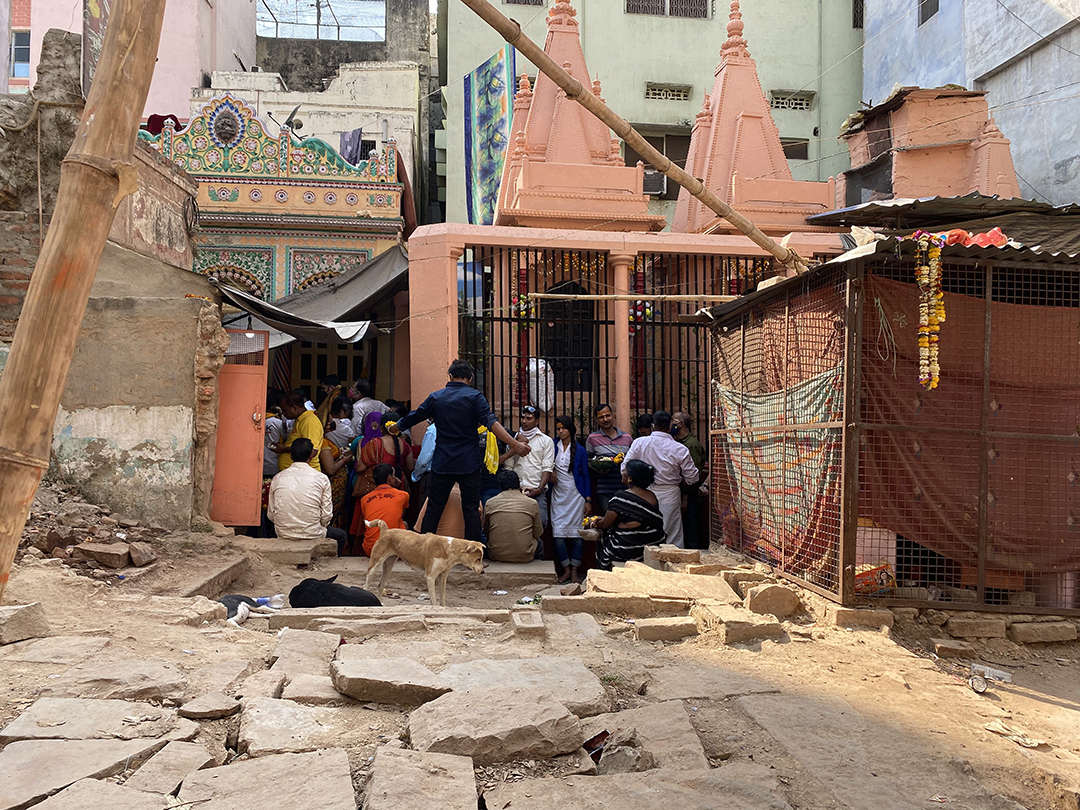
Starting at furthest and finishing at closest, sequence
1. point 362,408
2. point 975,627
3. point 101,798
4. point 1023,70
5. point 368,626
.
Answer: point 1023,70 → point 362,408 → point 975,627 → point 368,626 → point 101,798

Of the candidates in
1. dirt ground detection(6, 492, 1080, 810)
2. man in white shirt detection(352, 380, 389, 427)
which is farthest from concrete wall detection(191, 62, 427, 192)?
dirt ground detection(6, 492, 1080, 810)

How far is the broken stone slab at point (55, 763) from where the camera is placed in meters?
2.46

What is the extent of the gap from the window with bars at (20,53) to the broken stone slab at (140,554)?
18.0 m

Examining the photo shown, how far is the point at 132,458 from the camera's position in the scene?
711cm

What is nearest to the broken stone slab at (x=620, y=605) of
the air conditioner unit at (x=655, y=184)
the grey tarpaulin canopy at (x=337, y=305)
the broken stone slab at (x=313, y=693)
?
the broken stone slab at (x=313, y=693)

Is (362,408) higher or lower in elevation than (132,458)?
higher

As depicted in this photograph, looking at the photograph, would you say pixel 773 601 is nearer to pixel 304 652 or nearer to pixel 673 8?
pixel 304 652

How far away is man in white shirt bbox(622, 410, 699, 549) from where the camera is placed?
26.9 feet

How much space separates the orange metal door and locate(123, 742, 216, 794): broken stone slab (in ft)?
17.6

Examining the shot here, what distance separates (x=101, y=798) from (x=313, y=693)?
1033mm

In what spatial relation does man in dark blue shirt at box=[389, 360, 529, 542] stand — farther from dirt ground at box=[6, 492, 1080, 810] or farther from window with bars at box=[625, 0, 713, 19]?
window with bars at box=[625, 0, 713, 19]

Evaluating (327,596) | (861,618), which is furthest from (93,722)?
(861,618)

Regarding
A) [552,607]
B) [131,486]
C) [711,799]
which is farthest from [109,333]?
[711,799]

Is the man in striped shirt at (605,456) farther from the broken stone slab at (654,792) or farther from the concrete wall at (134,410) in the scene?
the broken stone slab at (654,792)
